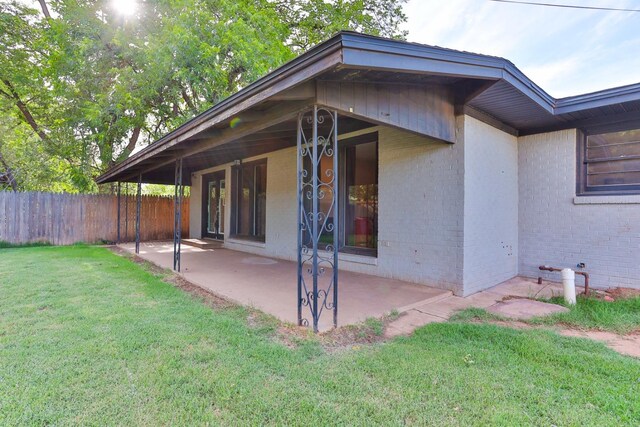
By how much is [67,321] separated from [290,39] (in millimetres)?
13673

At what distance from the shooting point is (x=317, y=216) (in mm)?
3029

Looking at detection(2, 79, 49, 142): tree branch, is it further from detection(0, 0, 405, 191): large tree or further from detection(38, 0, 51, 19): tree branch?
detection(38, 0, 51, 19): tree branch

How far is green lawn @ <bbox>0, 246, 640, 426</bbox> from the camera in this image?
185 centimetres

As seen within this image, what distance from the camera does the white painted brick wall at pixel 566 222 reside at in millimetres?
4633

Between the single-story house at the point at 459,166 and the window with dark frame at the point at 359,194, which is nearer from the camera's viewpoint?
the single-story house at the point at 459,166

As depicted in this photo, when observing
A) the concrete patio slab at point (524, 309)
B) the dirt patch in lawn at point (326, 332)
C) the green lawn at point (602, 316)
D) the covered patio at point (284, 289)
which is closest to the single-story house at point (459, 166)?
the covered patio at point (284, 289)

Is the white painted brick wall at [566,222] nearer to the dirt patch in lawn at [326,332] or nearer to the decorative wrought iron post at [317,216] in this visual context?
the decorative wrought iron post at [317,216]

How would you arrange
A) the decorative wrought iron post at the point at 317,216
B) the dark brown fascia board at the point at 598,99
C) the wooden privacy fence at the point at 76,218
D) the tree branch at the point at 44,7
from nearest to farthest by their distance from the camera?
1. the decorative wrought iron post at the point at 317,216
2. the dark brown fascia board at the point at 598,99
3. the wooden privacy fence at the point at 76,218
4. the tree branch at the point at 44,7

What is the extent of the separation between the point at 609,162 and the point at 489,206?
186 cm

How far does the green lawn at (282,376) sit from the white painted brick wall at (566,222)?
2.75m

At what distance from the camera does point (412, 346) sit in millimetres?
2760

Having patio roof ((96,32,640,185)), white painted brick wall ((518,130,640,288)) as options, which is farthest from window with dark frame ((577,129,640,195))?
patio roof ((96,32,640,185))

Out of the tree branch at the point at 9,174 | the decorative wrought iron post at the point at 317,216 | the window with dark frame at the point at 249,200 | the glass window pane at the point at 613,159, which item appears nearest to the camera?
the decorative wrought iron post at the point at 317,216

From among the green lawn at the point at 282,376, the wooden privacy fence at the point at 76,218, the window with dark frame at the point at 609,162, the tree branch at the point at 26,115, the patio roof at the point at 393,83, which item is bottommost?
the green lawn at the point at 282,376
